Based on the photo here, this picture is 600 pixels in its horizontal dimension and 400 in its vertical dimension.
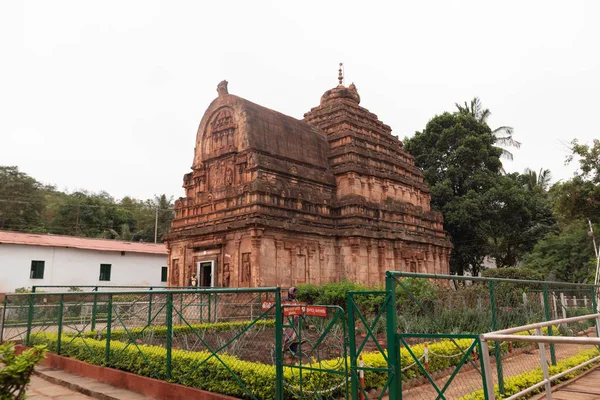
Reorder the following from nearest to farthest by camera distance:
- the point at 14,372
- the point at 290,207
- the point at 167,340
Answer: the point at 14,372 → the point at 167,340 → the point at 290,207

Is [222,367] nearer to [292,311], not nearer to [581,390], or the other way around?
[292,311]

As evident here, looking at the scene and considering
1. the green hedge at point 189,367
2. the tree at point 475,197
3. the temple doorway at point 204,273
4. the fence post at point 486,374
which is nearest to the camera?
the fence post at point 486,374

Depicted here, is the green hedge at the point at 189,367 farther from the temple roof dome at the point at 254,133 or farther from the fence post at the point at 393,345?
the temple roof dome at the point at 254,133

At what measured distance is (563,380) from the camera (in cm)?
733

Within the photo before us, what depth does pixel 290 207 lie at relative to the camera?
62.5 ft

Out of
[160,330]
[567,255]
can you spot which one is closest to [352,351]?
[160,330]

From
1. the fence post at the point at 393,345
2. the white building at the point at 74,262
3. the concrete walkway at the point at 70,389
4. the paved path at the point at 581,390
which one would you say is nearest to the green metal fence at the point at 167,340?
the concrete walkway at the point at 70,389

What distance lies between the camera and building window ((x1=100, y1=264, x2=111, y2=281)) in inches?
1173

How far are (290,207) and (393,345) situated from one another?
14483 millimetres

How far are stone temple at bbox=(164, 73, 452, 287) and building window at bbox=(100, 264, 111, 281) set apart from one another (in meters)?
11.0

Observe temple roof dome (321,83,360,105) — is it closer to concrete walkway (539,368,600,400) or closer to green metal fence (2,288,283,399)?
green metal fence (2,288,283,399)

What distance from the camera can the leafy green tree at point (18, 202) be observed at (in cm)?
4447

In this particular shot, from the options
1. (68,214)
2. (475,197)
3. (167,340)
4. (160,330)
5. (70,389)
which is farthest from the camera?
(68,214)

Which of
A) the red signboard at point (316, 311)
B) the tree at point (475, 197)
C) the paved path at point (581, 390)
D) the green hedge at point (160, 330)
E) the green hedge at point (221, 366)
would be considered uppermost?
the tree at point (475, 197)
